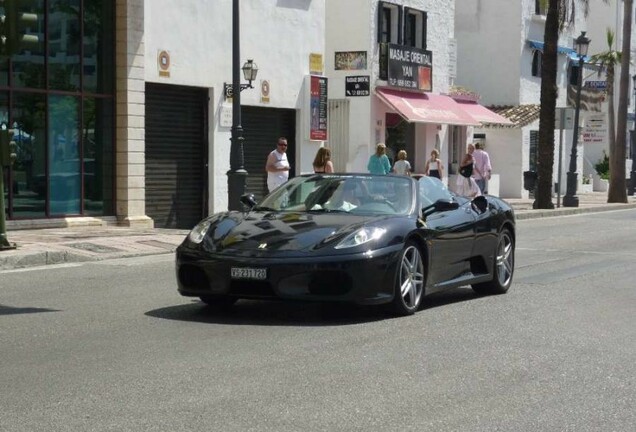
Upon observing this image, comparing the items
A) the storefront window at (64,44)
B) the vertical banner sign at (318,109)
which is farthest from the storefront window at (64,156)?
the vertical banner sign at (318,109)

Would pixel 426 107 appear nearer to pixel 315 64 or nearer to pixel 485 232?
pixel 315 64

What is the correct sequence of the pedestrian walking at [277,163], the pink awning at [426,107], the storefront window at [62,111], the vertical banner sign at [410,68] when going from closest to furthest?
1. the storefront window at [62,111]
2. the pedestrian walking at [277,163]
3. the pink awning at [426,107]
4. the vertical banner sign at [410,68]

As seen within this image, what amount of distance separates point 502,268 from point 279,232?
3.43 metres

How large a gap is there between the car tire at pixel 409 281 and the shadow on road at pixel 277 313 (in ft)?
0.56

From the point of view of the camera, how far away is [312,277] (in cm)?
978

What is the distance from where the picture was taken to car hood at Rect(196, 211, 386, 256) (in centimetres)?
995

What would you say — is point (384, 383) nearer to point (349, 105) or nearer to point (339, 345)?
point (339, 345)

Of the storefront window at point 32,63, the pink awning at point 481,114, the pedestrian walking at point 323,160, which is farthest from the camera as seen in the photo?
the pink awning at point 481,114

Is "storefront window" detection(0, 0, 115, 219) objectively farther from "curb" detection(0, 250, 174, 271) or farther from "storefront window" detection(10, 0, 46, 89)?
"curb" detection(0, 250, 174, 271)

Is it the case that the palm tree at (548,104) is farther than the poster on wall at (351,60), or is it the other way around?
the palm tree at (548,104)

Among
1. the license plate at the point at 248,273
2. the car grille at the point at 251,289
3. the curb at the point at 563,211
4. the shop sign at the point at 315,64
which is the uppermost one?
the shop sign at the point at 315,64

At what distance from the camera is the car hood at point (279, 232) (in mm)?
9945

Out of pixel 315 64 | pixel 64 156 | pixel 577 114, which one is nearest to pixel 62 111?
pixel 64 156

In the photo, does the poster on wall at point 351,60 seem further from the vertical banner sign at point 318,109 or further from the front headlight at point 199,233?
→ the front headlight at point 199,233
